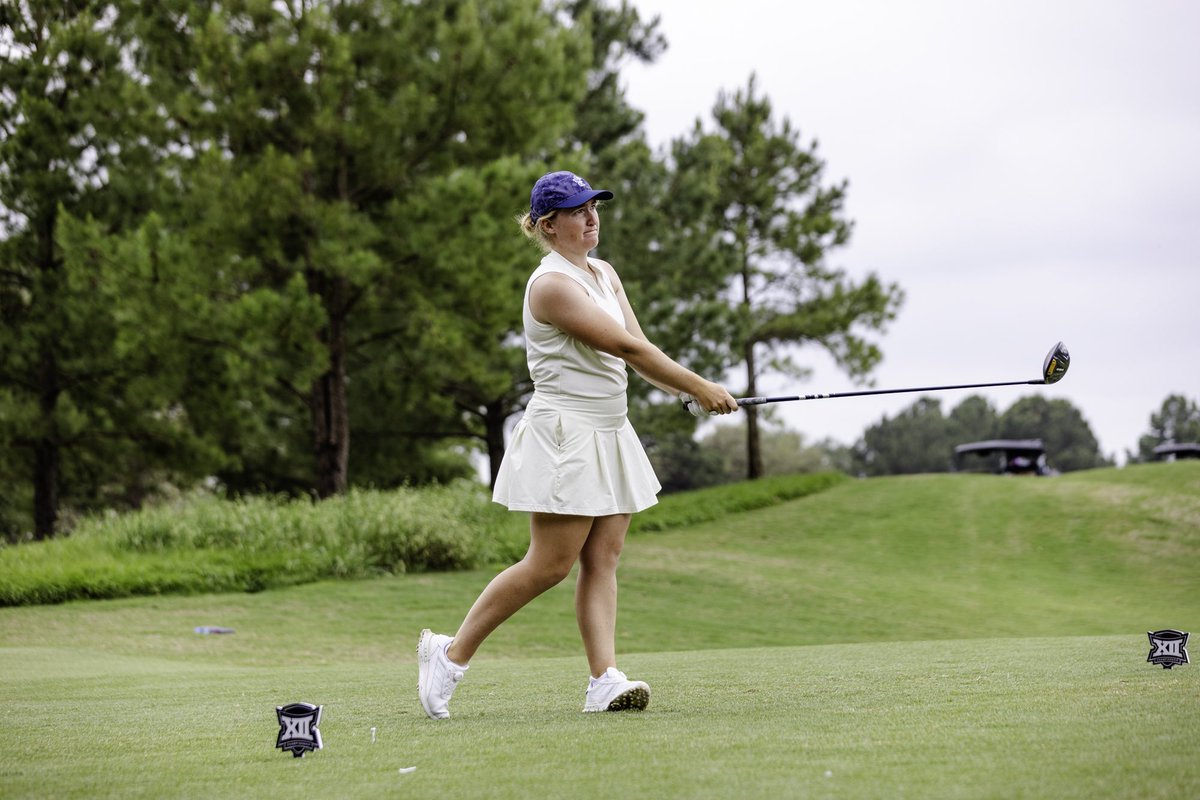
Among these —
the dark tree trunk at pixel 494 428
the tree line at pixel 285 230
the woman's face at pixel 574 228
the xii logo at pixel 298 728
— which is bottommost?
the xii logo at pixel 298 728

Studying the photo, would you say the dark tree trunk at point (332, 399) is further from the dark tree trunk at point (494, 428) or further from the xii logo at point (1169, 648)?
the xii logo at point (1169, 648)

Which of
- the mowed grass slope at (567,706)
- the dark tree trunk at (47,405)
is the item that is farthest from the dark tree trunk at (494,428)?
the mowed grass slope at (567,706)

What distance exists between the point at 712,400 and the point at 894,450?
63.1m

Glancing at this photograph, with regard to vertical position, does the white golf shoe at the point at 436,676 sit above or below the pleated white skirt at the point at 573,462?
below

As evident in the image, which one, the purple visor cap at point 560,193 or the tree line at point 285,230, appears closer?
the purple visor cap at point 560,193

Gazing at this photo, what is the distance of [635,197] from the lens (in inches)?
971

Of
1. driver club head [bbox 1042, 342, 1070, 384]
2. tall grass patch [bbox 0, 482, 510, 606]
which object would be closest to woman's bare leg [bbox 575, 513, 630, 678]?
driver club head [bbox 1042, 342, 1070, 384]

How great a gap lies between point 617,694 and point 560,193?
66.4 inches

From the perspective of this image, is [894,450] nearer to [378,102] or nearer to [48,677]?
[378,102]

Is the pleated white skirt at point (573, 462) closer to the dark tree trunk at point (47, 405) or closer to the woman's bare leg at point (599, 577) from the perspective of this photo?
the woman's bare leg at point (599, 577)

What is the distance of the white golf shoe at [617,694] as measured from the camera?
4.07 m

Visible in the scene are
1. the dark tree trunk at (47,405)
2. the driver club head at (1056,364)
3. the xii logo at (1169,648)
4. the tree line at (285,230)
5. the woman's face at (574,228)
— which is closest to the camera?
the woman's face at (574,228)

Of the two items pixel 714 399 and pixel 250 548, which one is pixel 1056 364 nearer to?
pixel 714 399

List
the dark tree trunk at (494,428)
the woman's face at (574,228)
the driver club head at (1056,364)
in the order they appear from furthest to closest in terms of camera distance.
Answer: the dark tree trunk at (494,428)
the driver club head at (1056,364)
the woman's face at (574,228)
